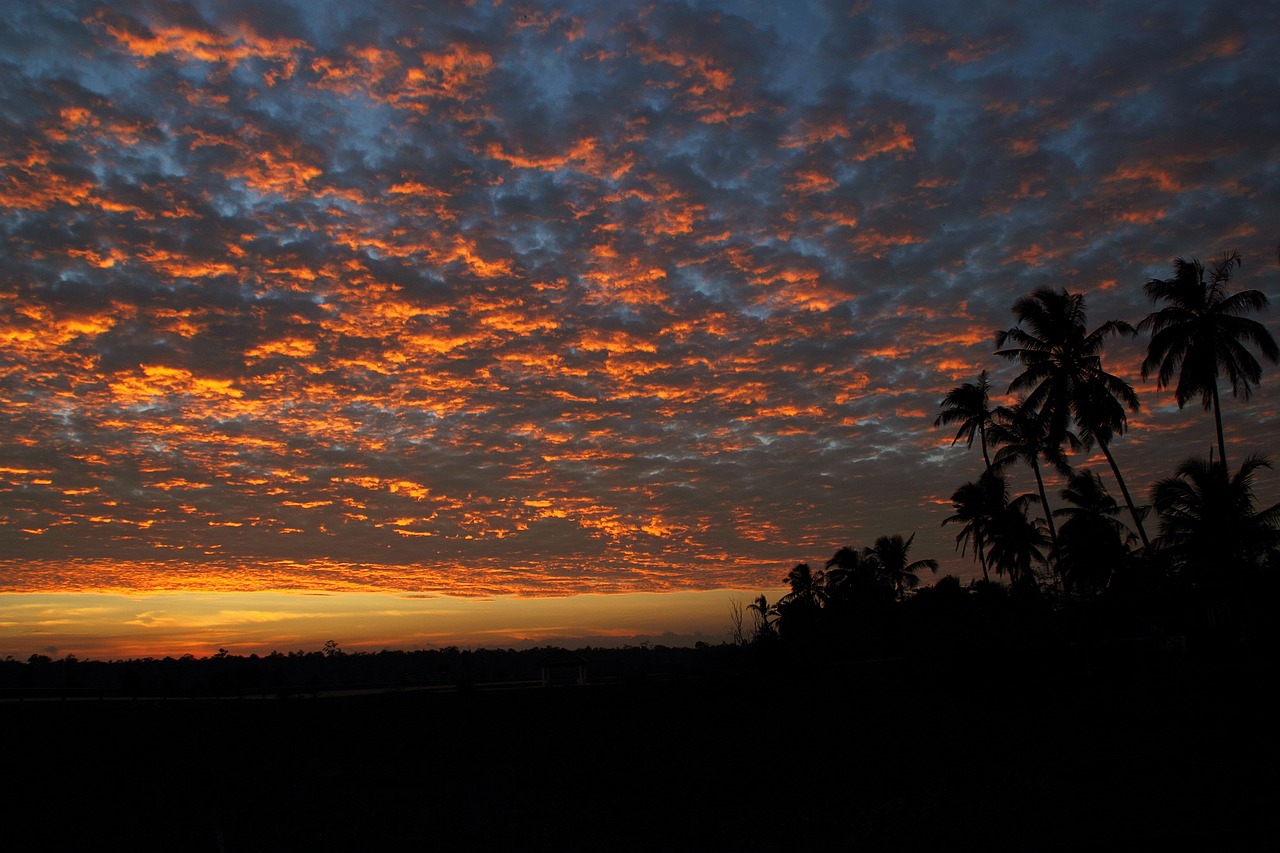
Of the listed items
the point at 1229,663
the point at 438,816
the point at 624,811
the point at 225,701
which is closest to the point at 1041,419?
the point at 1229,663

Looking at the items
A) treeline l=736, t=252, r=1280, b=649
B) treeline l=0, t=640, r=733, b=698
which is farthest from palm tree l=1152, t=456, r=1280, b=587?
treeline l=0, t=640, r=733, b=698

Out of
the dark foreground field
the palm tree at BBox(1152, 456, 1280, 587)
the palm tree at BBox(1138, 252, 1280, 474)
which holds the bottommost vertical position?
the dark foreground field

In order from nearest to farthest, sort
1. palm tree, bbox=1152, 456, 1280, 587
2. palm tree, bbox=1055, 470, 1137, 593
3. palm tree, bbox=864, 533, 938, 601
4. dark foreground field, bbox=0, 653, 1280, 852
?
dark foreground field, bbox=0, 653, 1280, 852
palm tree, bbox=1152, 456, 1280, 587
palm tree, bbox=1055, 470, 1137, 593
palm tree, bbox=864, 533, 938, 601

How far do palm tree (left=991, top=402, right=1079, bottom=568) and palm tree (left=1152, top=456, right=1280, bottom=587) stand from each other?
18.4 feet

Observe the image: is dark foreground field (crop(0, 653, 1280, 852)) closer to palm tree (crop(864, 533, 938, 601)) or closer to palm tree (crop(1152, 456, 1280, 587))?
palm tree (crop(1152, 456, 1280, 587))

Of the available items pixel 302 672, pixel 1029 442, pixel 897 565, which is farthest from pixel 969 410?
pixel 302 672

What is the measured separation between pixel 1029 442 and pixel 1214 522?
1015 centimetres

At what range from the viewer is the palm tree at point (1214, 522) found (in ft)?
119

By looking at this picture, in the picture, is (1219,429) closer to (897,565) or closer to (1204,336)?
(1204,336)

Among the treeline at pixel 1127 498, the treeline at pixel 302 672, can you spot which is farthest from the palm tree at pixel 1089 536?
the treeline at pixel 302 672

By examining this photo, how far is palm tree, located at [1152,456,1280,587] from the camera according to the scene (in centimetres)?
3641

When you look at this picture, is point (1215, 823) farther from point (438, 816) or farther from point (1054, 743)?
point (438, 816)

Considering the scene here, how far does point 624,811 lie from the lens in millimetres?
28344

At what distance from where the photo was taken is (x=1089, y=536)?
163ft
